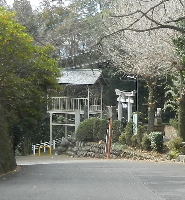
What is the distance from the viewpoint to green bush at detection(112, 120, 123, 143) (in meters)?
30.5

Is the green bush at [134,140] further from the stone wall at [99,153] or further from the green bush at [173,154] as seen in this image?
the green bush at [173,154]

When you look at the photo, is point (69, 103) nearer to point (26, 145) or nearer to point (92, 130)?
point (26, 145)

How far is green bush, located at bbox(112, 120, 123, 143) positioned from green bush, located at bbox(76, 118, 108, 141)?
37.1 inches

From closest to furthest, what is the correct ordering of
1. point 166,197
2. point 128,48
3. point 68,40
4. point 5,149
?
point 166,197
point 5,149
point 128,48
point 68,40

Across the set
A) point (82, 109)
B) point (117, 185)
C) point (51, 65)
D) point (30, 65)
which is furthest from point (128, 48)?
point (117, 185)

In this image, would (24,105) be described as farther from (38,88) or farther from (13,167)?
(13,167)

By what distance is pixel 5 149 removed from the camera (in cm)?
1547

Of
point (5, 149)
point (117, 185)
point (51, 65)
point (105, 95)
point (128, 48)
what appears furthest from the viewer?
point (105, 95)

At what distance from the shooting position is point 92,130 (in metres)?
32.3

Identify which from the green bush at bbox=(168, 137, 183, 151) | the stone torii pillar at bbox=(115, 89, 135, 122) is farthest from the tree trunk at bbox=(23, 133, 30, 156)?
the green bush at bbox=(168, 137, 183, 151)

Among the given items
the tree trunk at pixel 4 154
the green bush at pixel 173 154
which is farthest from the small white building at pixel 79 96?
the tree trunk at pixel 4 154

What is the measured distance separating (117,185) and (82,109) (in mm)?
26322

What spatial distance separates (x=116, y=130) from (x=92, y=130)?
2431 mm

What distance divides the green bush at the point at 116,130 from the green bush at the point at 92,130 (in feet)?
3.09
